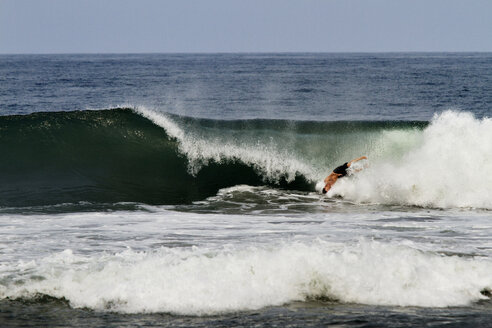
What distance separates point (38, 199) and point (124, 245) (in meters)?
5.01

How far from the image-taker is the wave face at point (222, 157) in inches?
511

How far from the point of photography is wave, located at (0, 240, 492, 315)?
238 inches

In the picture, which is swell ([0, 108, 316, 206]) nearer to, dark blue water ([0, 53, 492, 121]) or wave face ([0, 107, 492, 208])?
wave face ([0, 107, 492, 208])

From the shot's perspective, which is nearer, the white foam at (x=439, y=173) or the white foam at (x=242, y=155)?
the white foam at (x=439, y=173)

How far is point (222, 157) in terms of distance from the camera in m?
15.7

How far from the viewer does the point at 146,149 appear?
16.0 meters

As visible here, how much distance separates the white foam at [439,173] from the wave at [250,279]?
5714mm

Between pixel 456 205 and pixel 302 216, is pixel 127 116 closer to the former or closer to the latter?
pixel 302 216

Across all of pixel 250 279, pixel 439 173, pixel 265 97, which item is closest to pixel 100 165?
pixel 439 173

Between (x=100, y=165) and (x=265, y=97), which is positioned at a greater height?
(x=265, y=97)

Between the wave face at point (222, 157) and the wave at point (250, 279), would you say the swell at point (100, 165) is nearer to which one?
the wave face at point (222, 157)

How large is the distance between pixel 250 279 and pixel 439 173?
8041 millimetres

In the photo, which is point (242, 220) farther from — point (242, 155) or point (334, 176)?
point (242, 155)

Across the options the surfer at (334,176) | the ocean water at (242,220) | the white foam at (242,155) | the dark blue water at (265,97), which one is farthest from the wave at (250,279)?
the dark blue water at (265,97)
